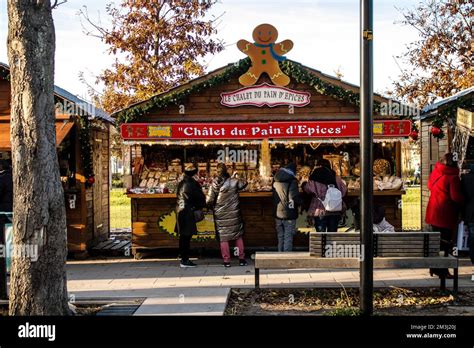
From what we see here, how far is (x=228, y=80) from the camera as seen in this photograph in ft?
40.3

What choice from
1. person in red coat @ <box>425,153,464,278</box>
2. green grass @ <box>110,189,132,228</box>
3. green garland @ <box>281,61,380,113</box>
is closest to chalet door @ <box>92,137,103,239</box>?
green garland @ <box>281,61,380,113</box>

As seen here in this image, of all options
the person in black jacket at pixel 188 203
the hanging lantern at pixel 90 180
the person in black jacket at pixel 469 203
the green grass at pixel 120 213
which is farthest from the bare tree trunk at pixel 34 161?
the green grass at pixel 120 213

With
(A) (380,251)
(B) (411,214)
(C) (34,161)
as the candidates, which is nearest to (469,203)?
(A) (380,251)

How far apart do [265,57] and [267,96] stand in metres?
0.79

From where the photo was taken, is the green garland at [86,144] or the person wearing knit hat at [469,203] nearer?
the person wearing knit hat at [469,203]

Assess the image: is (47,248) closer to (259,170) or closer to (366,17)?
(366,17)

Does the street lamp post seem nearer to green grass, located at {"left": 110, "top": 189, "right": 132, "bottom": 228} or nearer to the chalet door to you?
the chalet door

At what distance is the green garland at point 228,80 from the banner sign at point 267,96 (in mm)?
289

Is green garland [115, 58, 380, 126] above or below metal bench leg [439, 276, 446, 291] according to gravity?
above

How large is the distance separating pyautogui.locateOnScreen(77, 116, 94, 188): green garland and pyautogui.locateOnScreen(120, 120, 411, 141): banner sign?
2.62ft

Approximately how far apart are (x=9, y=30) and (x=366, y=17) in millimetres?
3924

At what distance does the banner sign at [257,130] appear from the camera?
12.0 meters

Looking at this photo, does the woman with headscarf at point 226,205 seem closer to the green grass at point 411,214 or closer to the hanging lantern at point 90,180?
the hanging lantern at point 90,180

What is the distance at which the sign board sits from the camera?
418 inches
